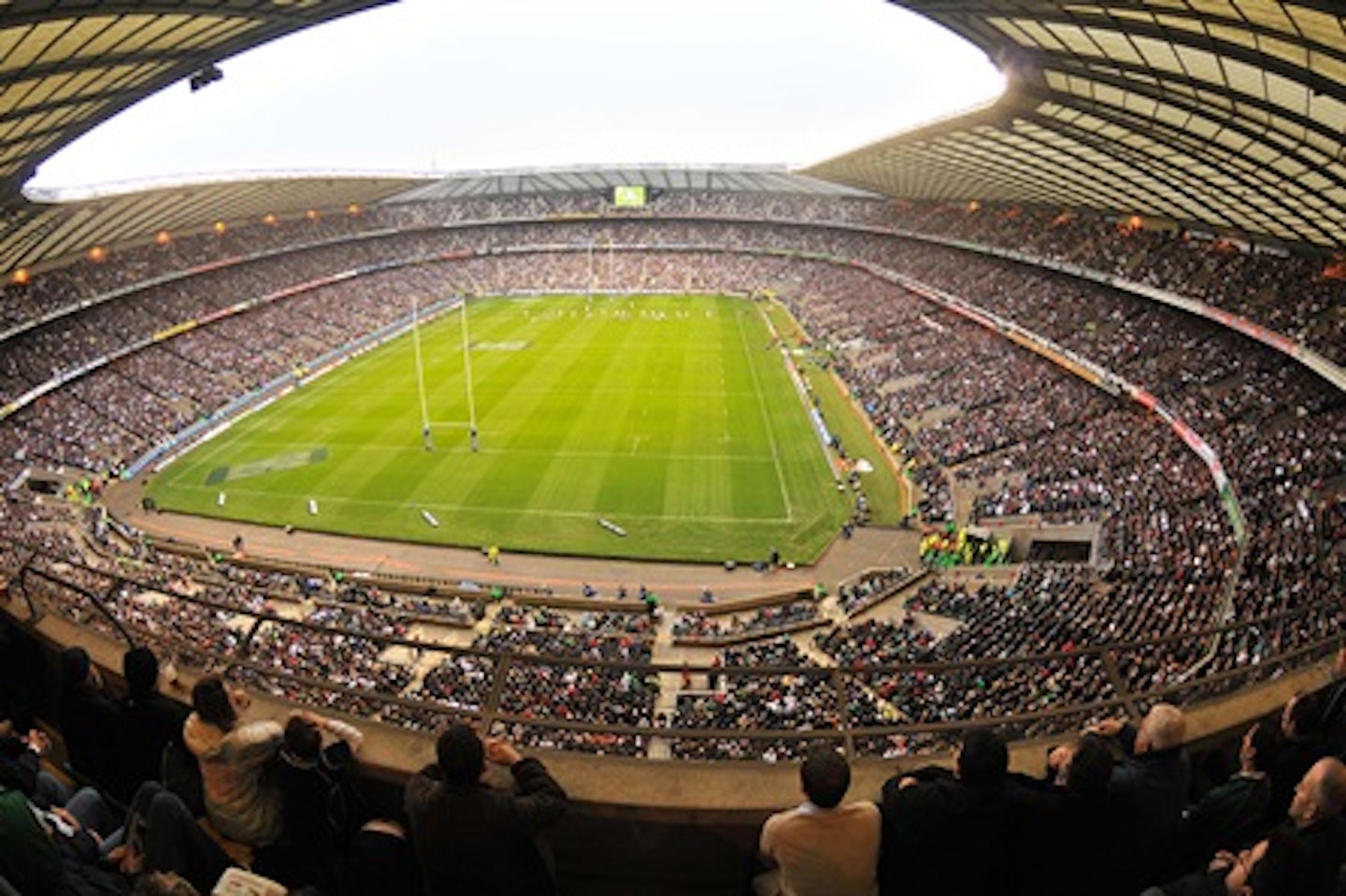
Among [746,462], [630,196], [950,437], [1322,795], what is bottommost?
[746,462]

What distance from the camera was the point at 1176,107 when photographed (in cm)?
2209

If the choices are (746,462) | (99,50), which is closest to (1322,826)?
(99,50)

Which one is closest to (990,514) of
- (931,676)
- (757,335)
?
(931,676)

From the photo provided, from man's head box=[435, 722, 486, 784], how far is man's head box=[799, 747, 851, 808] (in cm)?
135

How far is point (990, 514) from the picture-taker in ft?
100

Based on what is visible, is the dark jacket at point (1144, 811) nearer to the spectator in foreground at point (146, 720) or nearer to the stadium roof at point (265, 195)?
the spectator in foreground at point (146, 720)

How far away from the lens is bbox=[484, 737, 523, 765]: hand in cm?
374

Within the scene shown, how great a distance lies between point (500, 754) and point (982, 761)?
6.93ft

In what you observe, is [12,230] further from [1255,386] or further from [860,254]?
[860,254]

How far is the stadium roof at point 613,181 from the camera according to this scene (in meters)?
87.2

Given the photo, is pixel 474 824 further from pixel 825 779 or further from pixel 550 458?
pixel 550 458

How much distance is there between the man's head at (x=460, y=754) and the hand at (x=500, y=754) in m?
0.31

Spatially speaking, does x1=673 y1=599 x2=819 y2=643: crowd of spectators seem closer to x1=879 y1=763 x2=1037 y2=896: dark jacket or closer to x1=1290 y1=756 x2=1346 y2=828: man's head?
x1=879 y1=763 x2=1037 y2=896: dark jacket

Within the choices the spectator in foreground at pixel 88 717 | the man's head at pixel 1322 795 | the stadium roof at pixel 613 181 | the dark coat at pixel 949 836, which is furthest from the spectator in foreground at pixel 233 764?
the stadium roof at pixel 613 181
